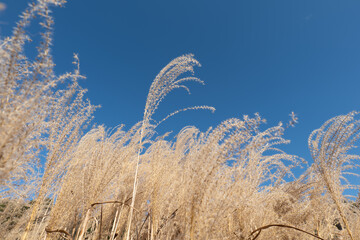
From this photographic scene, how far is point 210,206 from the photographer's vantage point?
1.10m

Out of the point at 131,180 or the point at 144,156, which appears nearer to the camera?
the point at 131,180

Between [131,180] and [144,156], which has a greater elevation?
[144,156]

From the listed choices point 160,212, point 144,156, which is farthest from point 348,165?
point 144,156

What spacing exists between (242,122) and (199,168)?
0.39 meters

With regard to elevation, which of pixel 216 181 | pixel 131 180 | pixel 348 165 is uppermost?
pixel 348 165

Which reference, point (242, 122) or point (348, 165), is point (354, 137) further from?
point (242, 122)

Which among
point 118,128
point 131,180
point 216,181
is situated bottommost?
point 216,181

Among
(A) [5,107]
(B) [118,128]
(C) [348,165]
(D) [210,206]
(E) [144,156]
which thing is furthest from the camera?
(E) [144,156]

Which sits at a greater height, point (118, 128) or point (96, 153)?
point (118, 128)

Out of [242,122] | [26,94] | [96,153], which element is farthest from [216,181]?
[96,153]

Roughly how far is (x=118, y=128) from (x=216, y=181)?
7.44 ft

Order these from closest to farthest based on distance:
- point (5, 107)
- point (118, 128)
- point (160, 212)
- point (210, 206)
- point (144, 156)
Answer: point (5, 107) → point (210, 206) → point (160, 212) → point (118, 128) → point (144, 156)

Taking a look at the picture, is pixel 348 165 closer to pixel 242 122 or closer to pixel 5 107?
pixel 242 122

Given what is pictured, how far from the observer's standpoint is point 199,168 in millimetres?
1170
